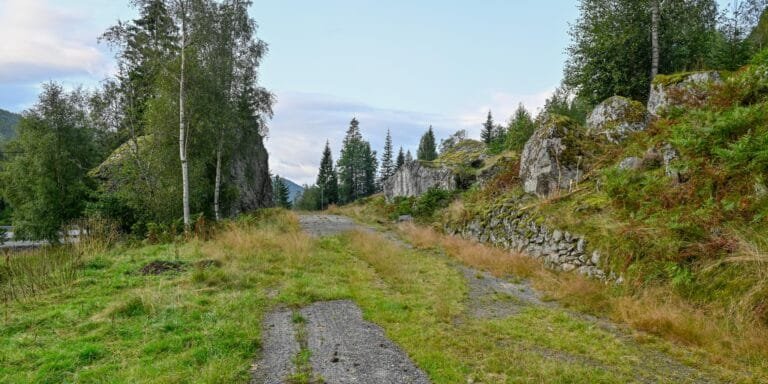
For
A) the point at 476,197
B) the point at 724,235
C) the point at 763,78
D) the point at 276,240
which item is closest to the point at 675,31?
the point at 763,78

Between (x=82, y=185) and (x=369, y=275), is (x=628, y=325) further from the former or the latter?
(x=82, y=185)

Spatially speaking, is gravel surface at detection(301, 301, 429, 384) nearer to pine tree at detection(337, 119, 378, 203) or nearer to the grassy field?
the grassy field

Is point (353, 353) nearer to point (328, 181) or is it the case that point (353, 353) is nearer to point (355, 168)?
point (328, 181)

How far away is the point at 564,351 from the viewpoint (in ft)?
17.7

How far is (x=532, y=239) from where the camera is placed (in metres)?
12.1

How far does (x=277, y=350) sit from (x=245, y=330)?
885 millimetres

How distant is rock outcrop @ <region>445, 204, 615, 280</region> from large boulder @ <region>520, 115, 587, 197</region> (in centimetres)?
160

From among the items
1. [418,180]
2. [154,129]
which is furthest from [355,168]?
[154,129]

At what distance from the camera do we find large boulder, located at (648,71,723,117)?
38.3 ft

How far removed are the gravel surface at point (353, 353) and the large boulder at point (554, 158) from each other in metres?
10.1

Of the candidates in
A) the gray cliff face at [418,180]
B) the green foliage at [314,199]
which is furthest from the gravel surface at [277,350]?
the green foliage at [314,199]

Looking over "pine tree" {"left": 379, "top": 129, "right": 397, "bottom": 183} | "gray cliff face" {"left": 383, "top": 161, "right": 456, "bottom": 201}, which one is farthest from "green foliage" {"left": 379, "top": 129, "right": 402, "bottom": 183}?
"gray cliff face" {"left": 383, "top": 161, "right": 456, "bottom": 201}

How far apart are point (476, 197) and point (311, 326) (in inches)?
580

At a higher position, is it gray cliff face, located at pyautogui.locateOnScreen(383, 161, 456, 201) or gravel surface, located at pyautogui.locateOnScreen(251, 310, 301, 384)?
gray cliff face, located at pyautogui.locateOnScreen(383, 161, 456, 201)
